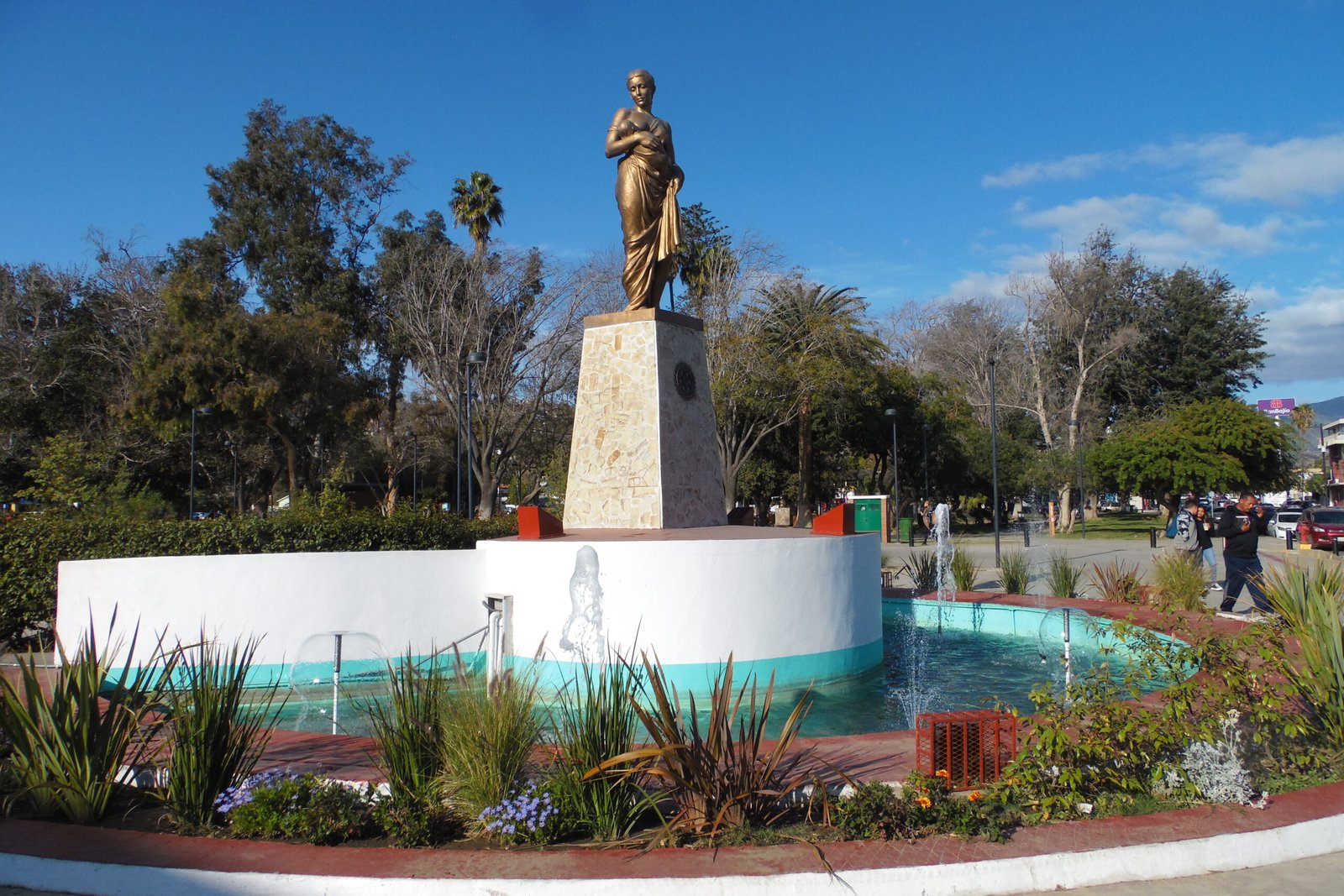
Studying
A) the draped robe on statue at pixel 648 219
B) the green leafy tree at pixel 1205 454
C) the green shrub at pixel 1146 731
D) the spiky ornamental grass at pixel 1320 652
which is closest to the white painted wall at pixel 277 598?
the draped robe on statue at pixel 648 219

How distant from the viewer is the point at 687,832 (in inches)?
189

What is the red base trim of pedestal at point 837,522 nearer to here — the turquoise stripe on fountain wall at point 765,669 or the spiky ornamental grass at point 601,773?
the turquoise stripe on fountain wall at point 765,669

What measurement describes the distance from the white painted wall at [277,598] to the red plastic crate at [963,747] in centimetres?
635

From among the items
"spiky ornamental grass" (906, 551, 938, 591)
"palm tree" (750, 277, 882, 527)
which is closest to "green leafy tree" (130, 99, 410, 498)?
"palm tree" (750, 277, 882, 527)

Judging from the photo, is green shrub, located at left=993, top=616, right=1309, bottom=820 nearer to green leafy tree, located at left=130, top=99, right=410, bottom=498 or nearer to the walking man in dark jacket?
the walking man in dark jacket

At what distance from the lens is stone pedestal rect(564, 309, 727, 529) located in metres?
12.1

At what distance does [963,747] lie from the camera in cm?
536

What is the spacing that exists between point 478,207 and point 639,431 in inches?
1328

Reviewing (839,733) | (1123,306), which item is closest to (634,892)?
(839,733)

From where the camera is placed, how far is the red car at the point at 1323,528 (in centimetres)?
2916

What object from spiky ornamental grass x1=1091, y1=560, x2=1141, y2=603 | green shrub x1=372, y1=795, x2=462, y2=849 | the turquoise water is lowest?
the turquoise water

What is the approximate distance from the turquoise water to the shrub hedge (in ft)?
7.96

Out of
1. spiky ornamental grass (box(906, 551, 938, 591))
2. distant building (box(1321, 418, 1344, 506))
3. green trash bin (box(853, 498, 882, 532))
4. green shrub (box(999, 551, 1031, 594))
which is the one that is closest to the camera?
green shrub (box(999, 551, 1031, 594))

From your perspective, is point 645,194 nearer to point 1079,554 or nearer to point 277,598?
point 277,598
